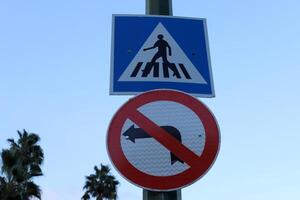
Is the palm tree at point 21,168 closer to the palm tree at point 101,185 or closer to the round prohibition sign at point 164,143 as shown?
the palm tree at point 101,185

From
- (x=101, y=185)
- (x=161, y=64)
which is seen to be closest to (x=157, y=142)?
(x=161, y=64)

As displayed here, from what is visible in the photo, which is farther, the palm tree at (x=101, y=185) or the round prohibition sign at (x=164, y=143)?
the palm tree at (x=101, y=185)

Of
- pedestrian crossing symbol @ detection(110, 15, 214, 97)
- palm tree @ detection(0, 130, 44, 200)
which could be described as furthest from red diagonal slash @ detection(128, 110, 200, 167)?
palm tree @ detection(0, 130, 44, 200)

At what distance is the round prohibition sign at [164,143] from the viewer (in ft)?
11.5

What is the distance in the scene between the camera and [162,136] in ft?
12.1

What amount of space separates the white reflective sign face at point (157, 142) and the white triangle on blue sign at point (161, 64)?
0.56 metres

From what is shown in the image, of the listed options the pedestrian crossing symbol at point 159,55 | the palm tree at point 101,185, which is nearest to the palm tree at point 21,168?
the palm tree at point 101,185

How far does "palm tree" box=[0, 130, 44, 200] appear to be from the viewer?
29.5 m

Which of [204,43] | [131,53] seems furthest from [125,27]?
[204,43]

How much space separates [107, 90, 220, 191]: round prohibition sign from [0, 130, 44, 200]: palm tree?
26376 mm

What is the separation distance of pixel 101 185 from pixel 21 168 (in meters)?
15.5

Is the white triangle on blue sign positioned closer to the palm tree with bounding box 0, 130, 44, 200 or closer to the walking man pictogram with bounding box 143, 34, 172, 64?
the walking man pictogram with bounding box 143, 34, 172, 64

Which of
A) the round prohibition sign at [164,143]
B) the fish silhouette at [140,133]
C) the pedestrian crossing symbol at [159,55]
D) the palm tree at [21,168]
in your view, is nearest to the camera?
the round prohibition sign at [164,143]

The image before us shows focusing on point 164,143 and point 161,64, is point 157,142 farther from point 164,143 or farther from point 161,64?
point 161,64
